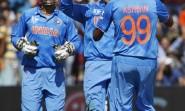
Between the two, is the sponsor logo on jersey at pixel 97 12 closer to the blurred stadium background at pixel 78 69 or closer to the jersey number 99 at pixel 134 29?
the jersey number 99 at pixel 134 29

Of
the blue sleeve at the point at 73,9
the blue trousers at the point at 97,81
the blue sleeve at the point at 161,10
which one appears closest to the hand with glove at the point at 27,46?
the blue sleeve at the point at 73,9

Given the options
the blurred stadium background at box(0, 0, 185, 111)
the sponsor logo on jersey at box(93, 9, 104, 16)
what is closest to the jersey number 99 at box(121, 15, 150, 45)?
the sponsor logo on jersey at box(93, 9, 104, 16)

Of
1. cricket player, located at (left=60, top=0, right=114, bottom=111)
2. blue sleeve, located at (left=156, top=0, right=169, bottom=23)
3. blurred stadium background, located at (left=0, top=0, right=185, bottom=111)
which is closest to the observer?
blue sleeve, located at (left=156, top=0, right=169, bottom=23)

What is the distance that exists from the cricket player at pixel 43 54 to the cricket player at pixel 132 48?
137 centimetres

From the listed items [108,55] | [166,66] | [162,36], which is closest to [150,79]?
[108,55]

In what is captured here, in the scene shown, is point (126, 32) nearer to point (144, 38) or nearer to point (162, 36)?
point (144, 38)

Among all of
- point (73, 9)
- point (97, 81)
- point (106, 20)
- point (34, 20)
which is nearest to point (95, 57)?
point (97, 81)

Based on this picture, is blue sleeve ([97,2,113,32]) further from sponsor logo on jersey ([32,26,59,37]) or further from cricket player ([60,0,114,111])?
cricket player ([60,0,114,111])

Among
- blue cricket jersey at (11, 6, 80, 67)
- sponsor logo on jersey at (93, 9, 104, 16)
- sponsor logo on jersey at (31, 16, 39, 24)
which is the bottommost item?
blue cricket jersey at (11, 6, 80, 67)

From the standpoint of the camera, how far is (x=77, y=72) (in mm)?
15969

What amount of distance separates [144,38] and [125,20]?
34 cm

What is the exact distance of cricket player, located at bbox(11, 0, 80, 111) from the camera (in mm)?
10383

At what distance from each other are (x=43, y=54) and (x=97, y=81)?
1018 mm

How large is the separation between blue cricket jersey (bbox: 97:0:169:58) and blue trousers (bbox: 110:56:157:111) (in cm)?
11
